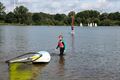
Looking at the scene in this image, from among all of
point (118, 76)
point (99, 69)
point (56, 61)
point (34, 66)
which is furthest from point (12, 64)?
point (118, 76)

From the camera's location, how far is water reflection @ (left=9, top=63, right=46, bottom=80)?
20.5 m

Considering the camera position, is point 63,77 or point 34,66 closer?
point 63,77

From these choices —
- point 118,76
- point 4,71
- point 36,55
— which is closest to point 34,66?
point 36,55

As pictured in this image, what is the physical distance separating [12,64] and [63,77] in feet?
18.0

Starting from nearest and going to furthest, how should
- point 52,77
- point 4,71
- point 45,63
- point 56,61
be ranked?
point 52,77, point 4,71, point 45,63, point 56,61

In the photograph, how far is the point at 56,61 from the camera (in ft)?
94.2

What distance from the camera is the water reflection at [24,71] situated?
20.5 meters

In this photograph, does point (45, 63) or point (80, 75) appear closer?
point (80, 75)

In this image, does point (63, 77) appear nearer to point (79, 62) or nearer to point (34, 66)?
point (34, 66)

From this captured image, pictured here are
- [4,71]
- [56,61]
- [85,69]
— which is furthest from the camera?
[56,61]

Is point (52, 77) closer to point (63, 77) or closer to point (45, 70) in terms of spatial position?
point (63, 77)

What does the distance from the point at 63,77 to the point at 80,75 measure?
1.42 meters

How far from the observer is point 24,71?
896 inches

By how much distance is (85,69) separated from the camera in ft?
82.0
